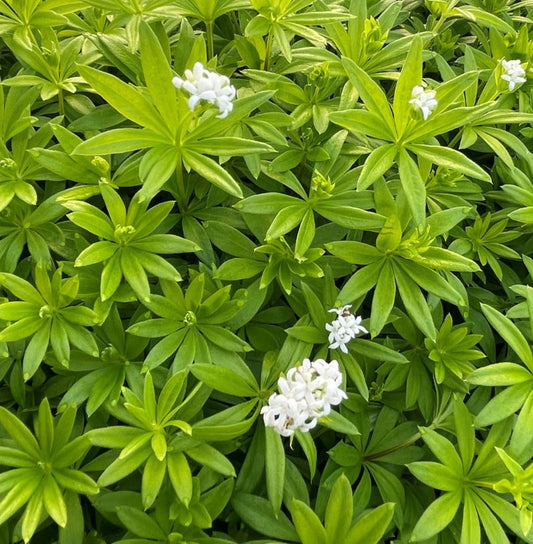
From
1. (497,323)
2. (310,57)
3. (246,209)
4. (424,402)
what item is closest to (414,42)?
(310,57)

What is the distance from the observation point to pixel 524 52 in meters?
2.15

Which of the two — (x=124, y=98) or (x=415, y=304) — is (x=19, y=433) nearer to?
(x=124, y=98)

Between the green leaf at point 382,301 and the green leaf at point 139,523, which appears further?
the green leaf at point 382,301

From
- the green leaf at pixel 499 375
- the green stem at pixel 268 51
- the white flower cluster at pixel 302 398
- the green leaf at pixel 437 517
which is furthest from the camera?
the green stem at pixel 268 51

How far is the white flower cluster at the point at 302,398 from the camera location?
137 cm

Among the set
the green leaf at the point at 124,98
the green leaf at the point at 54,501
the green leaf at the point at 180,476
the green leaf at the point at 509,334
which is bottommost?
the green leaf at the point at 54,501

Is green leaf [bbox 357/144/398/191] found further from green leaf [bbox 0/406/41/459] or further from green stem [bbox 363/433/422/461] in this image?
green leaf [bbox 0/406/41/459]

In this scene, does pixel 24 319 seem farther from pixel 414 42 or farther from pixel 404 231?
pixel 414 42

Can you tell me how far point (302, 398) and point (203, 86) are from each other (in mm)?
765

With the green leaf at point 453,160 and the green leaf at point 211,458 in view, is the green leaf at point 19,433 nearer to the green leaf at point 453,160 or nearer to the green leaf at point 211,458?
the green leaf at point 211,458

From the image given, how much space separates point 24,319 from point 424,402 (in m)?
1.15

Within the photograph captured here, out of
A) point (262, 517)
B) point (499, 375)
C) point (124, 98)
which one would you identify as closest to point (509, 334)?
point (499, 375)

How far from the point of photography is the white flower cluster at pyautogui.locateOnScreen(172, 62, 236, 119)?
1.41 meters

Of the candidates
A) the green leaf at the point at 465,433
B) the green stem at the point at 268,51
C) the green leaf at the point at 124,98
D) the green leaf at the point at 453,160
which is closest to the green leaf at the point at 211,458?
the green leaf at the point at 465,433
